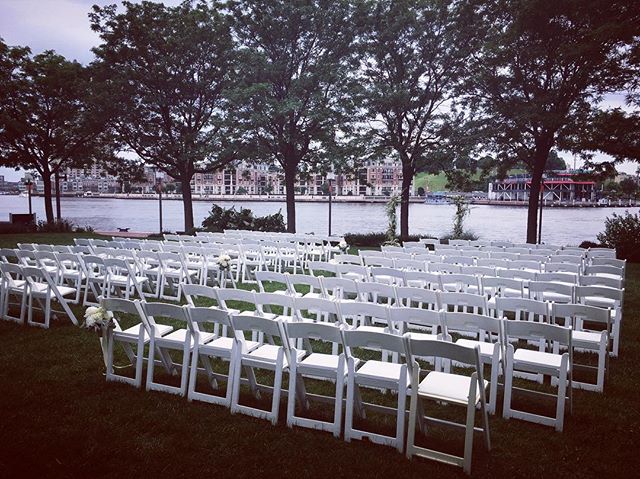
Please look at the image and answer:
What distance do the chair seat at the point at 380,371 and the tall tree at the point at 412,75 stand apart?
1752 centimetres

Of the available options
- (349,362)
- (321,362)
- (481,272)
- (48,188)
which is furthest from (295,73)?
(349,362)

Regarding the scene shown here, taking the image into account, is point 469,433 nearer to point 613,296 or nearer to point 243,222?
point 613,296

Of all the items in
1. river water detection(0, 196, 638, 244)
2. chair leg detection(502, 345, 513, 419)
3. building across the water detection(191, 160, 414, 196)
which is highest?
building across the water detection(191, 160, 414, 196)

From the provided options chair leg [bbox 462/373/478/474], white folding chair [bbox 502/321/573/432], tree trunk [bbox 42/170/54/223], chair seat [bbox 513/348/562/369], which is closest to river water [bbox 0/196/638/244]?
tree trunk [bbox 42/170/54/223]

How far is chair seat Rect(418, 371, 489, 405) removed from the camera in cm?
360

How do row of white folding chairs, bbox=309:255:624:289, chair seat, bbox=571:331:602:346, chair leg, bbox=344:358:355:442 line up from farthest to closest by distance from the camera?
1. row of white folding chairs, bbox=309:255:624:289
2. chair seat, bbox=571:331:602:346
3. chair leg, bbox=344:358:355:442

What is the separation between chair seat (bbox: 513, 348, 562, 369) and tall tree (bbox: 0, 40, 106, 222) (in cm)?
2535

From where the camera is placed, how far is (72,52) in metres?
30.2

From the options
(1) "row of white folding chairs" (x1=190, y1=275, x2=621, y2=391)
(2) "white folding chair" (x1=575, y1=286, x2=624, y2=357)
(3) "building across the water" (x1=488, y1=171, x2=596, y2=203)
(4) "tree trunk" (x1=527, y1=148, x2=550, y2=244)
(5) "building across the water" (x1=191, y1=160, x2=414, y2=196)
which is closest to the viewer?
(1) "row of white folding chairs" (x1=190, y1=275, x2=621, y2=391)

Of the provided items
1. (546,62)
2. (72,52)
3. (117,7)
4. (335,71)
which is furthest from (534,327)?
(72,52)

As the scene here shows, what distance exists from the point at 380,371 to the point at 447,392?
58cm

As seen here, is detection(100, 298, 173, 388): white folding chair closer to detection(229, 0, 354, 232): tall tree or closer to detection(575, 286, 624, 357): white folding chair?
detection(575, 286, 624, 357): white folding chair

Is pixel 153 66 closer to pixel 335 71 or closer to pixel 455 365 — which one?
pixel 335 71

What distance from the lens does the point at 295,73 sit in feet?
76.3
